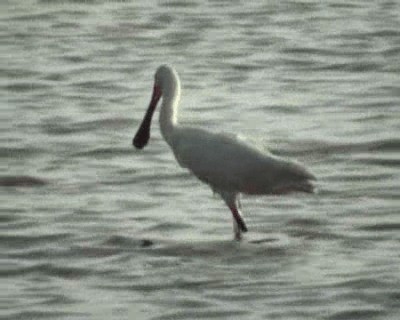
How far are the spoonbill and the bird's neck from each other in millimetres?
17

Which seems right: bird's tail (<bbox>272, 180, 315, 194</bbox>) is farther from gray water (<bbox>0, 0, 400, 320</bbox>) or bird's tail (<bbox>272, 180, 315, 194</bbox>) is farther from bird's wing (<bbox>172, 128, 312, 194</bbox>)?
gray water (<bbox>0, 0, 400, 320</bbox>)

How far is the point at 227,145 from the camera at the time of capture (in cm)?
1405

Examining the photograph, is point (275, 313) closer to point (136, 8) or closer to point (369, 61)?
point (369, 61)

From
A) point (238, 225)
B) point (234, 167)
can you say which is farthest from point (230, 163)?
point (238, 225)

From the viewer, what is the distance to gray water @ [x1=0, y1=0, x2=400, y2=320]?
12.1 metres

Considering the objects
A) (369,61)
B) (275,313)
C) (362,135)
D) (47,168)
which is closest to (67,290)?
(275,313)

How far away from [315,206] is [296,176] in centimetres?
105

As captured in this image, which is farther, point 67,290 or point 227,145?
point 227,145

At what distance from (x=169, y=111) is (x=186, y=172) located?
4.41ft

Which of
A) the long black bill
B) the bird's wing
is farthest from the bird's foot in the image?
the long black bill

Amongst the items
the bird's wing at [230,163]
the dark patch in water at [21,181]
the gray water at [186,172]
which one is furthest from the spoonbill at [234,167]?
the dark patch in water at [21,181]

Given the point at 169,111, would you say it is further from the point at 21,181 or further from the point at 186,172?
the point at 21,181

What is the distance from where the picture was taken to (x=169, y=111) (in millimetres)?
14734

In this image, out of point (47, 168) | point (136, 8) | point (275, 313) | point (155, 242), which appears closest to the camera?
point (275, 313)
